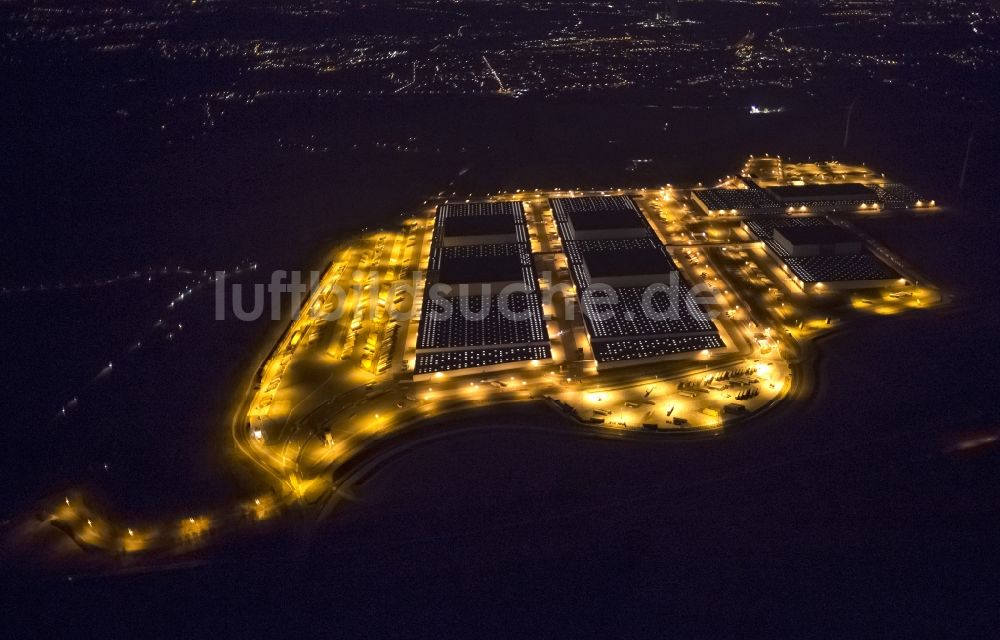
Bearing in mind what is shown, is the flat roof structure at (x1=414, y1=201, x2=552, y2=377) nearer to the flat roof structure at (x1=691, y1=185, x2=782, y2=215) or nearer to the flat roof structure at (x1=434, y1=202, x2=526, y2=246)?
the flat roof structure at (x1=434, y1=202, x2=526, y2=246)

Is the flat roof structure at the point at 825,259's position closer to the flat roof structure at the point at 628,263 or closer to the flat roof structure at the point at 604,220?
the flat roof structure at the point at 628,263

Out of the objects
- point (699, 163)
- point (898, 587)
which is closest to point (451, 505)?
point (898, 587)

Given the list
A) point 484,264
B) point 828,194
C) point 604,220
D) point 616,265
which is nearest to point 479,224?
point 484,264

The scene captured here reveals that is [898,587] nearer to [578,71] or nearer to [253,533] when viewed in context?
[253,533]

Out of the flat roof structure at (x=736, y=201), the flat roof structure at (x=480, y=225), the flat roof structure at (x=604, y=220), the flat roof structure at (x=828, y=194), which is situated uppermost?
the flat roof structure at (x=828, y=194)

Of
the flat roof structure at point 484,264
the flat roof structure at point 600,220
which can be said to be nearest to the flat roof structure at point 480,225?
the flat roof structure at point 484,264

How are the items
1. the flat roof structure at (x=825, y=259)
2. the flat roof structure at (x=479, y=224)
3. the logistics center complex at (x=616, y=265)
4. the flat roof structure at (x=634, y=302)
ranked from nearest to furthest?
the flat roof structure at (x=634, y=302)
the logistics center complex at (x=616, y=265)
the flat roof structure at (x=825, y=259)
the flat roof structure at (x=479, y=224)
